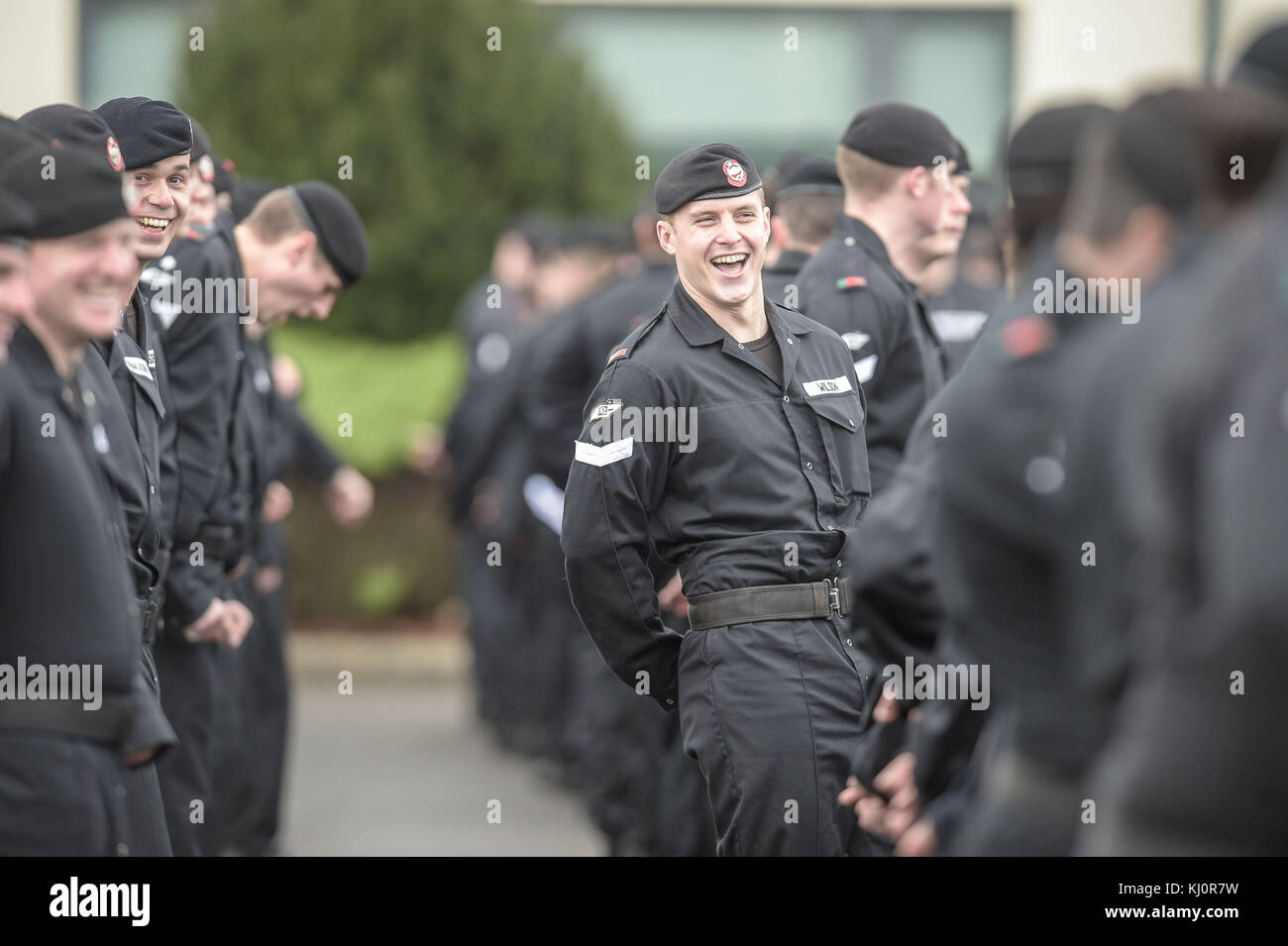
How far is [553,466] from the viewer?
10000mm

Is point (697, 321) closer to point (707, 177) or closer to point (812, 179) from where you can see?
point (707, 177)

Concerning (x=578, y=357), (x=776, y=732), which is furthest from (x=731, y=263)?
(x=578, y=357)

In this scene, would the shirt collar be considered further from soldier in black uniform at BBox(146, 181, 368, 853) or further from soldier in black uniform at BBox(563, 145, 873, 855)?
soldier in black uniform at BBox(146, 181, 368, 853)

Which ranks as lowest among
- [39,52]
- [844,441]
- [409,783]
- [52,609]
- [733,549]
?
[409,783]

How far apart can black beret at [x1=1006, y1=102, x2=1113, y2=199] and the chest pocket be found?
1408 millimetres

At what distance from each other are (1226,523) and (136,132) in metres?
4.12

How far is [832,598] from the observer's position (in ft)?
18.5

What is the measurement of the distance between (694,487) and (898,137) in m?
1.68

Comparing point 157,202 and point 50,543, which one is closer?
point 50,543

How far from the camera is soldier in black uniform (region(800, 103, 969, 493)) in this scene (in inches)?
251

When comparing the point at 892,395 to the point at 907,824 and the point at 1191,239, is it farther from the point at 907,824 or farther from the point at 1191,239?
the point at 1191,239

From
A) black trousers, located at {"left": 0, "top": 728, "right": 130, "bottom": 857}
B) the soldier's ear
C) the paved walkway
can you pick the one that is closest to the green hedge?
the paved walkway

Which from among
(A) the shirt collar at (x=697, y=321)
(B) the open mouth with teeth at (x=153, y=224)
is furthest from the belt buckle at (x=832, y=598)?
(B) the open mouth with teeth at (x=153, y=224)
